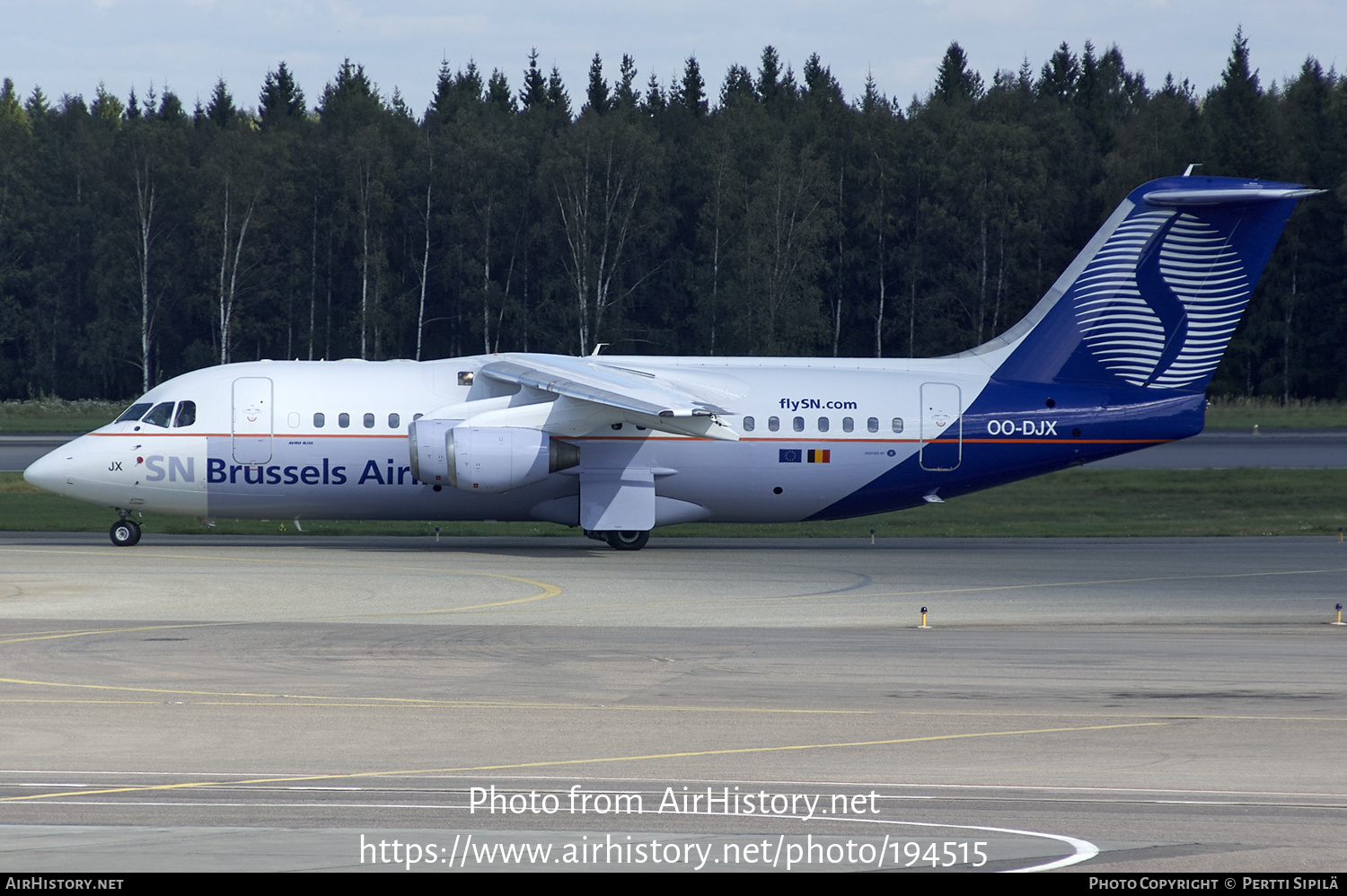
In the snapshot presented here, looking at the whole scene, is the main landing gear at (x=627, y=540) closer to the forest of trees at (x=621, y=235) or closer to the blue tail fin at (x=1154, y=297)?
the blue tail fin at (x=1154, y=297)

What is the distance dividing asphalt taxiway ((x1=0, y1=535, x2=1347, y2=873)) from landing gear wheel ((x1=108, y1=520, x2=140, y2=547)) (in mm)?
3400

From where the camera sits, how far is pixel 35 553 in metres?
27.4

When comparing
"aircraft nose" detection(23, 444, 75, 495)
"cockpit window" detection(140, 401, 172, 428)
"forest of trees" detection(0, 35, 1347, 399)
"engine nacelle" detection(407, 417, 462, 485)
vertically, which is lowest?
"aircraft nose" detection(23, 444, 75, 495)

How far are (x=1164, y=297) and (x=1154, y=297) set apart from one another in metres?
0.21

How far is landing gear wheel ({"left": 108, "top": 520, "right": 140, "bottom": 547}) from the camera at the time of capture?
2952 centimetres

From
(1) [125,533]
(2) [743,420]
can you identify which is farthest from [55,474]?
(2) [743,420]

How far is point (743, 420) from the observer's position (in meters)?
29.4

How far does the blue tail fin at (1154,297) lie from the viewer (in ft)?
96.2

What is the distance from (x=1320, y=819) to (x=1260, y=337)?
81.6m

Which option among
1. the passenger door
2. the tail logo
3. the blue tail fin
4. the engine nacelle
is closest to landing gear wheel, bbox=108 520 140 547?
the passenger door

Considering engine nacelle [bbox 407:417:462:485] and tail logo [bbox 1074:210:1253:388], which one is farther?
tail logo [bbox 1074:210:1253:388]

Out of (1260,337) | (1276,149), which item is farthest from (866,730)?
(1276,149)

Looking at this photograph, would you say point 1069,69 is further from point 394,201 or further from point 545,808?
point 545,808

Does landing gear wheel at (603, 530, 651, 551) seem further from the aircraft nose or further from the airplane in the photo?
the aircraft nose
